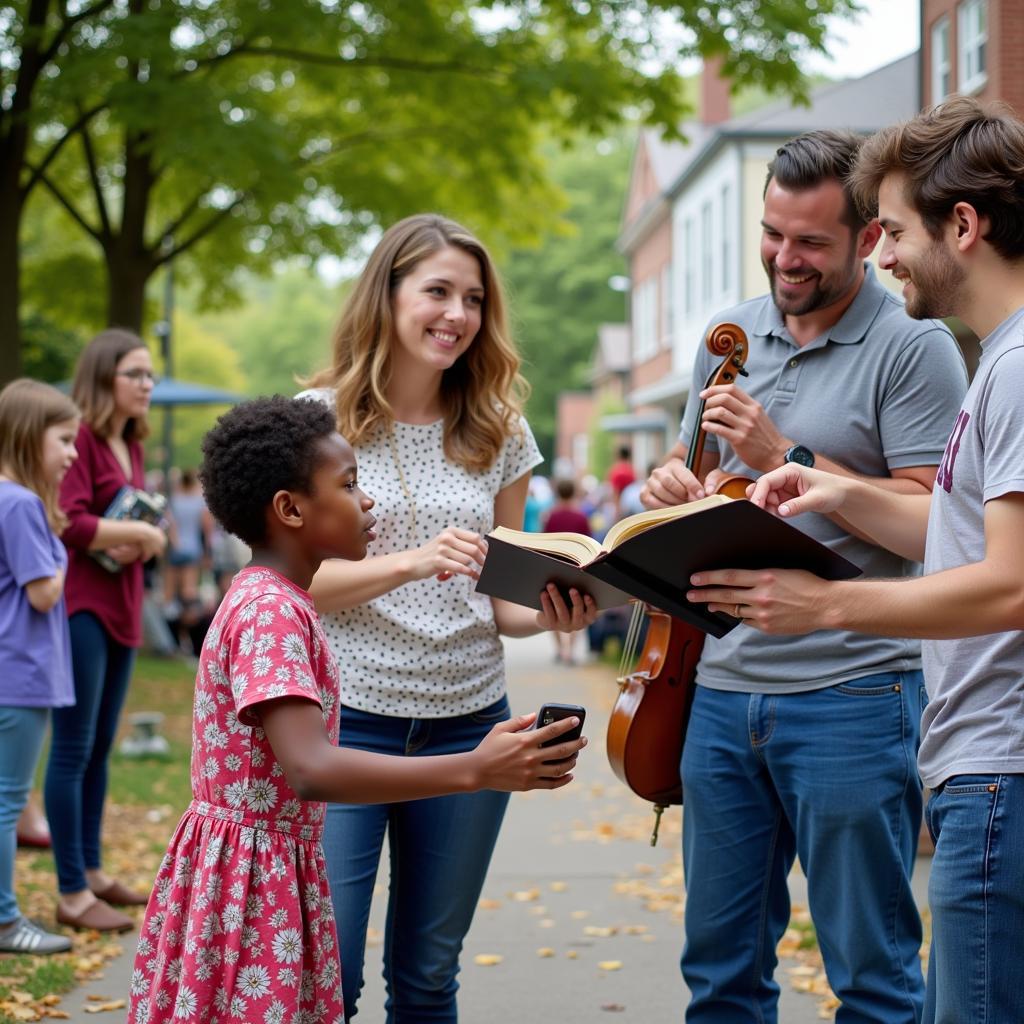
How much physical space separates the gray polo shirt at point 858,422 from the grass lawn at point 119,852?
287cm

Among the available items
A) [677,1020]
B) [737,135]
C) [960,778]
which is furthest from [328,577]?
[737,135]

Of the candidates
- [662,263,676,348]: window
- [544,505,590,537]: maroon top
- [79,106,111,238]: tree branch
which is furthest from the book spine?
[662,263,676,348]: window

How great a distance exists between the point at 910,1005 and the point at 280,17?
10.1 metres

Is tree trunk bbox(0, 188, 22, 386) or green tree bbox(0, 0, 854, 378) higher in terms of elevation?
green tree bbox(0, 0, 854, 378)

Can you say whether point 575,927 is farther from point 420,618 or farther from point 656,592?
point 656,592

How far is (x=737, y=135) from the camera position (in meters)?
26.7

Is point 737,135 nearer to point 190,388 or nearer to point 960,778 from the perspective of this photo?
point 190,388

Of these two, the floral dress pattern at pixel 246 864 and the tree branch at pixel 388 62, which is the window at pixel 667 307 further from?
the floral dress pattern at pixel 246 864

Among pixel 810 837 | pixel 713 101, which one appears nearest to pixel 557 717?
pixel 810 837

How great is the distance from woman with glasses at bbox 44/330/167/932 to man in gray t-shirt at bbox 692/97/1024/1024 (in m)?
3.76

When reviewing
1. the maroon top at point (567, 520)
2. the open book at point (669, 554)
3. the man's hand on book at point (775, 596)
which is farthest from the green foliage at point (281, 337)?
the man's hand on book at point (775, 596)

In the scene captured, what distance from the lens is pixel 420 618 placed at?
3.55m

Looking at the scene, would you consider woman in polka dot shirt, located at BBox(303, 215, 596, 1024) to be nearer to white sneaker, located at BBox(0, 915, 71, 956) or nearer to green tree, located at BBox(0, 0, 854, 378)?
white sneaker, located at BBox(0, 915, 71, 956)

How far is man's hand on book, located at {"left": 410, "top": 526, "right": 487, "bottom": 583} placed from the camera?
3.22 meters
